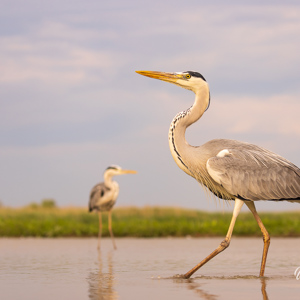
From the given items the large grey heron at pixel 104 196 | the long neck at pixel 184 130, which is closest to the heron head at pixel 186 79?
the long neck at pixel 184 130

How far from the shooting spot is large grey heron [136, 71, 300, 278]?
30.4ft

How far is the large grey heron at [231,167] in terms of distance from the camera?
9258mm

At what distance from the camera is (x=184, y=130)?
9562 mm

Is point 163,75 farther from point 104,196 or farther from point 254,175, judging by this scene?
point 104,196
